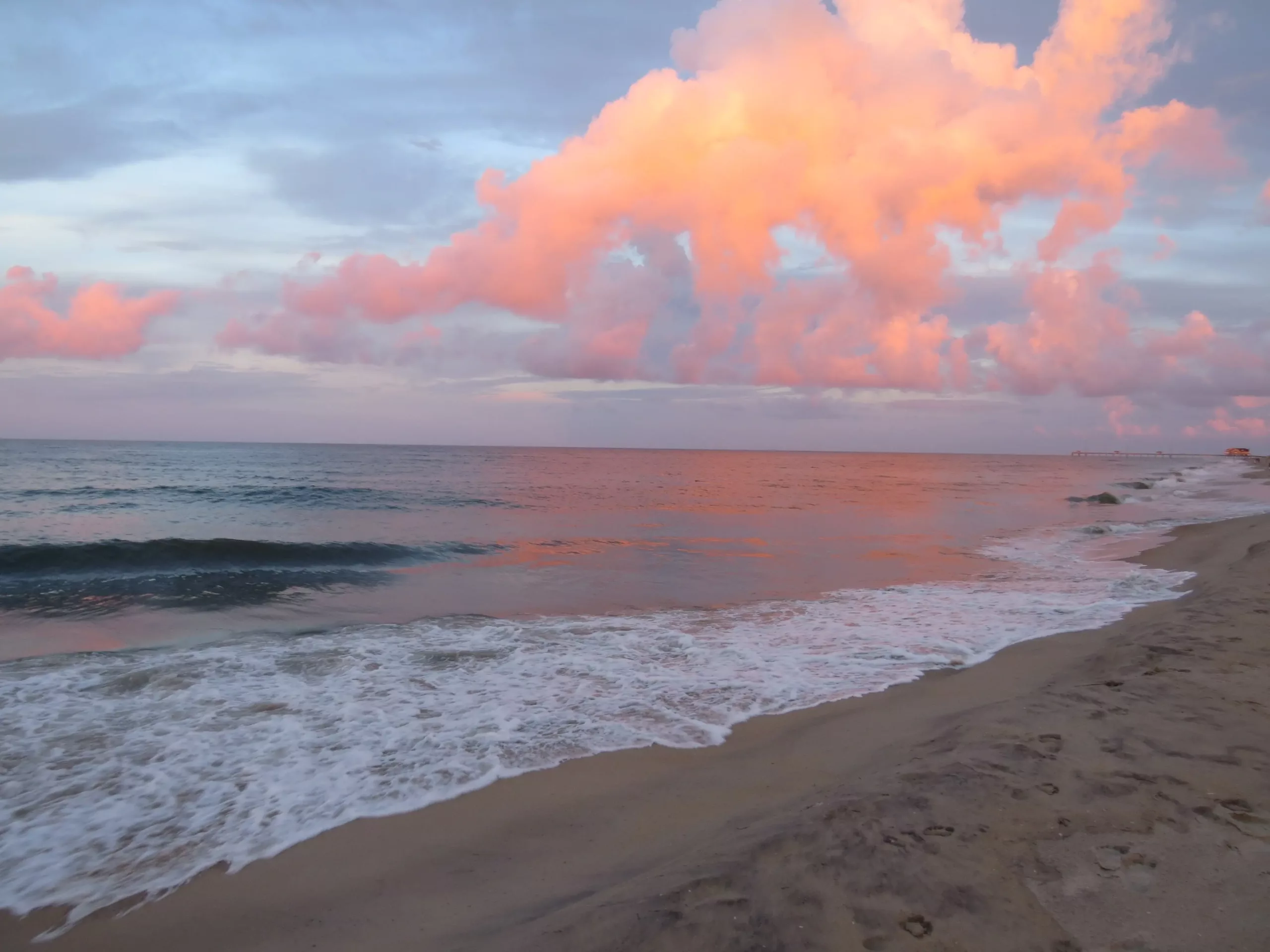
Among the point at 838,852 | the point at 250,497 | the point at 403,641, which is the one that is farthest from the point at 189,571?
the point at 250,497

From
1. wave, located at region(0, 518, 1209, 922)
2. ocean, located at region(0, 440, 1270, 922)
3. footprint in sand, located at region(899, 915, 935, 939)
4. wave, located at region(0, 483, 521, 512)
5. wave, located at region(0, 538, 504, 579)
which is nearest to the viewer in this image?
footprint in sand, located at region(899, 915, 935, 939)

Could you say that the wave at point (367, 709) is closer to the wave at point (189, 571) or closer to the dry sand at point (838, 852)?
the dry sand at point (838, 852)

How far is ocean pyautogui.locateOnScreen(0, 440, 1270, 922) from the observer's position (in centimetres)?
516

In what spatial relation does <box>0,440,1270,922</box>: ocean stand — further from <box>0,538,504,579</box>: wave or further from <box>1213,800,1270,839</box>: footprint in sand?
<box>1213,800,1270,839</box>: footprint in sand

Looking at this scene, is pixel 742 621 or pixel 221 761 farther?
pixel 742 621

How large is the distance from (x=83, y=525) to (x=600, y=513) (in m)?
17.3

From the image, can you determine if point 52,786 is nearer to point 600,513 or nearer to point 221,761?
point 221,761

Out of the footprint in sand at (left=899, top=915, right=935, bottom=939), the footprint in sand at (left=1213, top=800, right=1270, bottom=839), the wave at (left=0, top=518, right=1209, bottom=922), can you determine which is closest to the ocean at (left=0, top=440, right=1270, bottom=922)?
the wave at (left=0, top=518, right=1209, bottom=922)

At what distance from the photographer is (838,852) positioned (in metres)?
3.56

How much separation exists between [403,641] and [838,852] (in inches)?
293

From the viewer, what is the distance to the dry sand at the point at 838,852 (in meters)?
3.03

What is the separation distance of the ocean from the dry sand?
52cm

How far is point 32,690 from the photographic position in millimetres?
7473

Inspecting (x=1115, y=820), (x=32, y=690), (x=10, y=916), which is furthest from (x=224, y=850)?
(x=1115, y=820)
